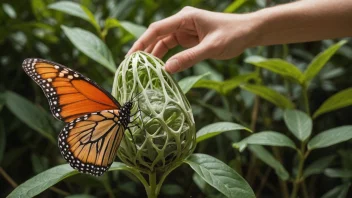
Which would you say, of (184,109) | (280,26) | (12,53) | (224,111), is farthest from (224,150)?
(12,53)

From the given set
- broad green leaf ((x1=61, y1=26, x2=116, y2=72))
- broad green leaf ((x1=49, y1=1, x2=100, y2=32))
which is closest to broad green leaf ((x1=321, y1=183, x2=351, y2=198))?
broad green leaf ((x1=61, y1=26, x2=116, y2=72))

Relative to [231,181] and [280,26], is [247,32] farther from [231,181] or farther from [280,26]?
[231,181]

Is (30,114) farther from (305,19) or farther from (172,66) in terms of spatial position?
(305,19)

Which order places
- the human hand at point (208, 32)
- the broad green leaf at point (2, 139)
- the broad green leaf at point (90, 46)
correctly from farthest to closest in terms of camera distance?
the broad green leaf at point (2, 139), the broad green leaf at point (90, 46), the human hand at point (208, 32)

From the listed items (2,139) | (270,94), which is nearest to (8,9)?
(2,139)

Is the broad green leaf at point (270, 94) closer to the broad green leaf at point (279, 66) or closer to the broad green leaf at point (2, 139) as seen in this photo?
the broad green leaf at point (279, 66)

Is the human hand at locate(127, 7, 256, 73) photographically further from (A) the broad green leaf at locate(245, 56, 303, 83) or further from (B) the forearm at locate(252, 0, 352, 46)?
(A) the broad green leaf at locate(245, 56, 303, 83)

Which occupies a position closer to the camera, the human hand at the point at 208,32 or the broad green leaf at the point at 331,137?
the human hand at the point at 208,32

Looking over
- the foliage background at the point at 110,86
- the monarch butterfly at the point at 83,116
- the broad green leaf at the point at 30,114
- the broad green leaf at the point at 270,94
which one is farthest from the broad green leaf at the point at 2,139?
the broad green leaf at the point at 270,94
